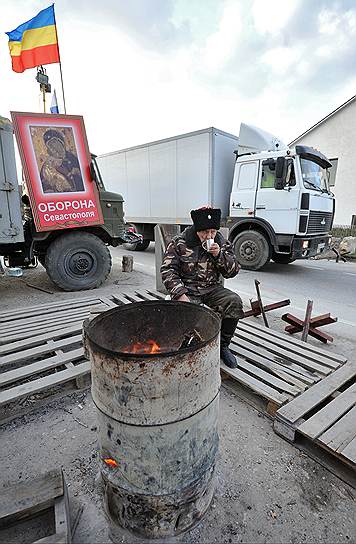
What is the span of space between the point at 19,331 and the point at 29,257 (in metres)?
2.22

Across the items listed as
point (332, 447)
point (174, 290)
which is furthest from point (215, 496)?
point (174, 290)

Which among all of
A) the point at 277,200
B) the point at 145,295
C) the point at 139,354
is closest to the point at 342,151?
the point at 277,200

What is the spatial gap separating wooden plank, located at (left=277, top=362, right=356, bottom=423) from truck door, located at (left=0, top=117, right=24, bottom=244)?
4.42 metres

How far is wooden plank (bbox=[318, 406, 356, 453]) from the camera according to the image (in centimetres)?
173

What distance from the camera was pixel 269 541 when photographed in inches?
54.2

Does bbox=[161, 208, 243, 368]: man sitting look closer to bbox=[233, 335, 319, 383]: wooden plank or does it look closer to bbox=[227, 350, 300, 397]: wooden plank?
bbox=[227, 350, 300, 397]: wooden plank

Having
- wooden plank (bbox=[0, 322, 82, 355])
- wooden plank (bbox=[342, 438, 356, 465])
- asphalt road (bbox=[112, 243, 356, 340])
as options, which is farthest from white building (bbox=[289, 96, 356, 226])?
wooden plank (bbox=[0, 322, 82, 355])

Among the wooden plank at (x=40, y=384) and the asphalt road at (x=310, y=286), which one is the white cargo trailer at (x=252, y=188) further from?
the wooden plank at (x=40, y=384)

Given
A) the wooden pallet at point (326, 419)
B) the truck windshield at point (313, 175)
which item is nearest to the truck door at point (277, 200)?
the truck windshield at point (313, 175)

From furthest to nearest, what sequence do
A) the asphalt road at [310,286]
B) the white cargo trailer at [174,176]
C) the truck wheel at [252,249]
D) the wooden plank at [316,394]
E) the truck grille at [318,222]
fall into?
the white cargo trailer at [174,176]
the truck wheel at [252,249]
the truck grille at [318,222]
the asphalt road at [310,286]
the wooden plank at [316,394]

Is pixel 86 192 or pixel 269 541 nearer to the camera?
pixel 269 541

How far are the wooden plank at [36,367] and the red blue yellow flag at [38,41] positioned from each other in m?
6.30

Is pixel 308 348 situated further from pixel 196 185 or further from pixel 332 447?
pixel 196 185

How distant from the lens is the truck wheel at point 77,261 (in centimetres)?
506
